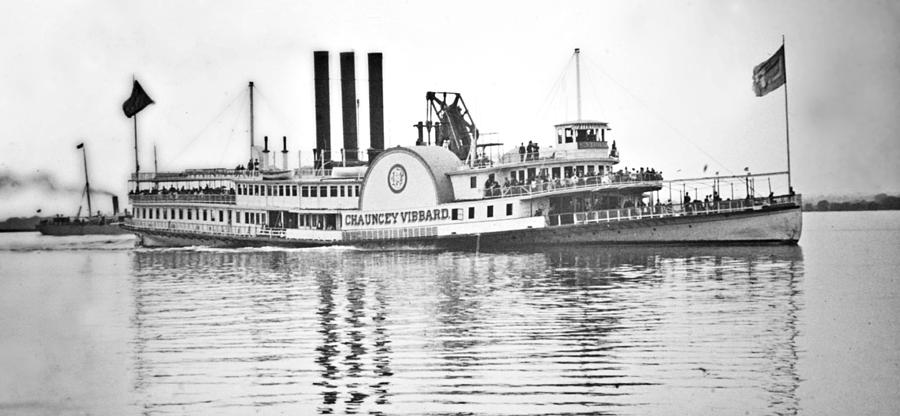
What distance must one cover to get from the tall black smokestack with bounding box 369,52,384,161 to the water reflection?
1092 inches

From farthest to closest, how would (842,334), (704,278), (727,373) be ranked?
(704,278)
(842,334)
(727,373)

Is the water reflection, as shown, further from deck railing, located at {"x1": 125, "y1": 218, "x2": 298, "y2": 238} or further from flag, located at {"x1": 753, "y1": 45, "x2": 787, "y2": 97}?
deck railing, located at {"x1": 125, "y1": 218, "x2": 298, "y2": 238}

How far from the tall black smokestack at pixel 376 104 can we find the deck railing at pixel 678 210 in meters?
18.4

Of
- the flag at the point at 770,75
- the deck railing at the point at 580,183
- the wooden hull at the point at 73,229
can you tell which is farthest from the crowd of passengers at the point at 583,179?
the wooden hull at the point at 73,229

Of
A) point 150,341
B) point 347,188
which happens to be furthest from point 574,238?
point 150,341

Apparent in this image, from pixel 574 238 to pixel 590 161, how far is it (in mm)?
4354

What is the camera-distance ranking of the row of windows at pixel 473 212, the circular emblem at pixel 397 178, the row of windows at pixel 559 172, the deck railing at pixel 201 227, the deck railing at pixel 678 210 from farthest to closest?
1. the deck railing at pixel 201 227
2. the circular emblem at pixel 397 178
3. the row of windows at pixel 473 212
4. the row of windows at pixel 559 172
5. the deck railing at pixel 678 210

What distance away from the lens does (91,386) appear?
1634 centimetres

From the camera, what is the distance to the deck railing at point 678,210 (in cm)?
4541

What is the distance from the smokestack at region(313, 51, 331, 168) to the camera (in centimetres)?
6275

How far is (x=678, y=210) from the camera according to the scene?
46406 mm

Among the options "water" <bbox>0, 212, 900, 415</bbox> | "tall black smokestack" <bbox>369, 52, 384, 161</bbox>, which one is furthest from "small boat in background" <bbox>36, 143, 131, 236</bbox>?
"water" <bbox>0, 212, 900, 415</bbox>

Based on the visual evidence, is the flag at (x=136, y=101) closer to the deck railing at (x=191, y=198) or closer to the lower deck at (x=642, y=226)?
the deck railing at (x=191, y=198)

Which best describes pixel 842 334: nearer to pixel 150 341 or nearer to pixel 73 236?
pixel 150 341
